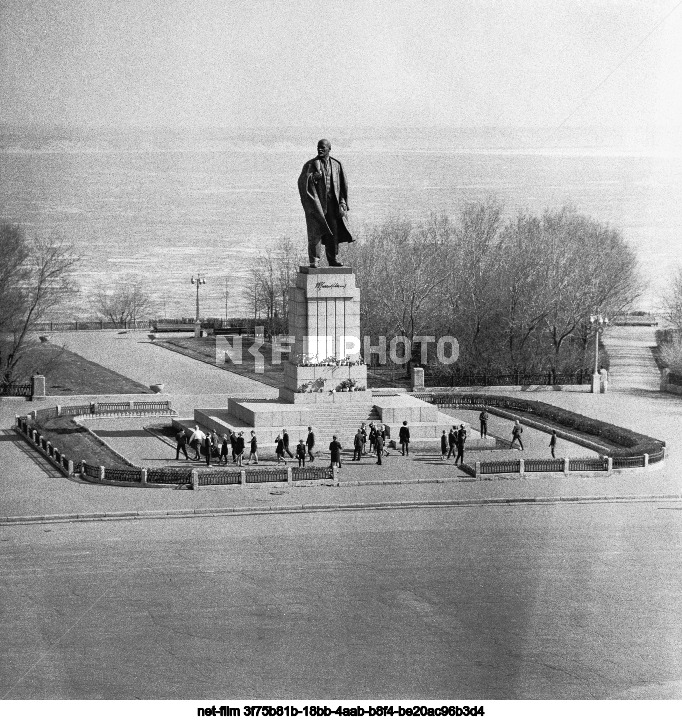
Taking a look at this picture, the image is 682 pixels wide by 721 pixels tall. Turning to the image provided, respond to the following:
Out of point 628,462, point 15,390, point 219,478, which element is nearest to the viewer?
point 219,478

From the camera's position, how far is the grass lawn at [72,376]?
45.9m

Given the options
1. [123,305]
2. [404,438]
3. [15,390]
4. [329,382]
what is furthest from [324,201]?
[123,305]

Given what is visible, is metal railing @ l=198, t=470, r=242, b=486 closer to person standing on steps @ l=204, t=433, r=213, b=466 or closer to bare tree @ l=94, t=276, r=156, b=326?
→ person standing on steps @ l=204, t=433, r=213, b=466

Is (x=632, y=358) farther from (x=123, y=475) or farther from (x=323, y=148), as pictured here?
(x=123, y=475)

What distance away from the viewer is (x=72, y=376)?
159ft

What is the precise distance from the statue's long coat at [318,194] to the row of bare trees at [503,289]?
1710cm

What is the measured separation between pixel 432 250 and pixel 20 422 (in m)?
22.7

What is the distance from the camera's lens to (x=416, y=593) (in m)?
20.4

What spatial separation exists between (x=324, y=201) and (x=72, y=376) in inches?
669

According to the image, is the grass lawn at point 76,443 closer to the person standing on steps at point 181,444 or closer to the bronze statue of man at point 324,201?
the person standing on steps at point 181,444

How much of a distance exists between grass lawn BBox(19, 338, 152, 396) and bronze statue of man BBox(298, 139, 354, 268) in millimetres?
12774

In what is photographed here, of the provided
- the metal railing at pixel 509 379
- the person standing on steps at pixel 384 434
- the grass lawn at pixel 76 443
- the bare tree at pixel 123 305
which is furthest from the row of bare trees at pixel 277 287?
the person standing on steps at pixel 384 434

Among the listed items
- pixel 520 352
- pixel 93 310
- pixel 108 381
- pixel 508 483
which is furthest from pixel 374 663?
pixel 93 310

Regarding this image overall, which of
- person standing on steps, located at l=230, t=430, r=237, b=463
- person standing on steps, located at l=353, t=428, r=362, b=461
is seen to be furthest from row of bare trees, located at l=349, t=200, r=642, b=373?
person standing on steps, located at l=230, t=430, r=237, b=463
